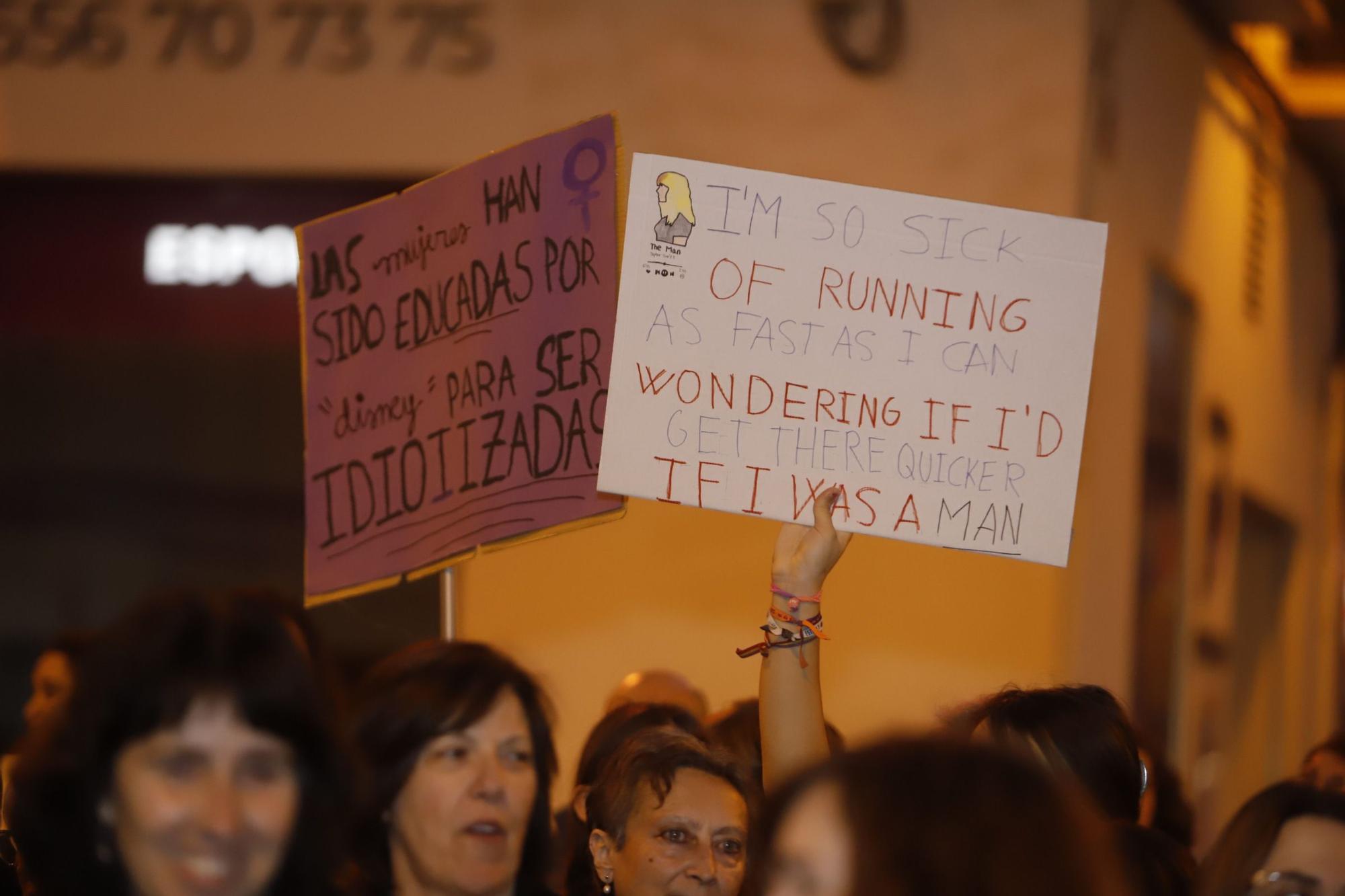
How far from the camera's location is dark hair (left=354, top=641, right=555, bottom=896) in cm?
281

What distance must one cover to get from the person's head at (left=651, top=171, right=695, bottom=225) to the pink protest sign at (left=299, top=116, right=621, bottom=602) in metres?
0.28

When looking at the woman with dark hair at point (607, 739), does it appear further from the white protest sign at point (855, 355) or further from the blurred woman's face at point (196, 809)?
the blurred woman's face at point (196, 809)

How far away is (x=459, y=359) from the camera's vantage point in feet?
12.6

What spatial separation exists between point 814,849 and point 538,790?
1.32m

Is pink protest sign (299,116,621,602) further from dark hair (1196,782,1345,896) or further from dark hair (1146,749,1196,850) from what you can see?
dark hair (1146,749,1196,850)

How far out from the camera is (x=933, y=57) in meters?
6.45

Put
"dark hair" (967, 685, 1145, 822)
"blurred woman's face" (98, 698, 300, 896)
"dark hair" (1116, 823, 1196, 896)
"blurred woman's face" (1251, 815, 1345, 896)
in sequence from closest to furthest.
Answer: "blurred woman's face" (98, 698, 300, 896) → "blurred woman's face" (1251, 815, 1345, 896) → "dark hair" (1116, 823, 1196, 896) → "dark hair" (967, 685, 1145, 822)

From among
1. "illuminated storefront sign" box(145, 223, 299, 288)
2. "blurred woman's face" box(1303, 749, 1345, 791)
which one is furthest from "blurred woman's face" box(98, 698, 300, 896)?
"illuminated storefront sign" box(145, 223, 299, 288)

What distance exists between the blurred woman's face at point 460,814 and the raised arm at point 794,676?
435mm

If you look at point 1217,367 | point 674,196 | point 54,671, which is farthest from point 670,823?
point 1217,367

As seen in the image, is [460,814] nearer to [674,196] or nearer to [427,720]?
[427,720]

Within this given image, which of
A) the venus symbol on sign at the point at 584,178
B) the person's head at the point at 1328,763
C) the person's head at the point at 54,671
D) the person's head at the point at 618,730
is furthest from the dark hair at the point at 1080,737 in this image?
the person's head at the point at 54,671

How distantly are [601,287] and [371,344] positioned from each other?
66cm

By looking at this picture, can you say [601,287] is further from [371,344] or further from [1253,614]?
[1253,614]
